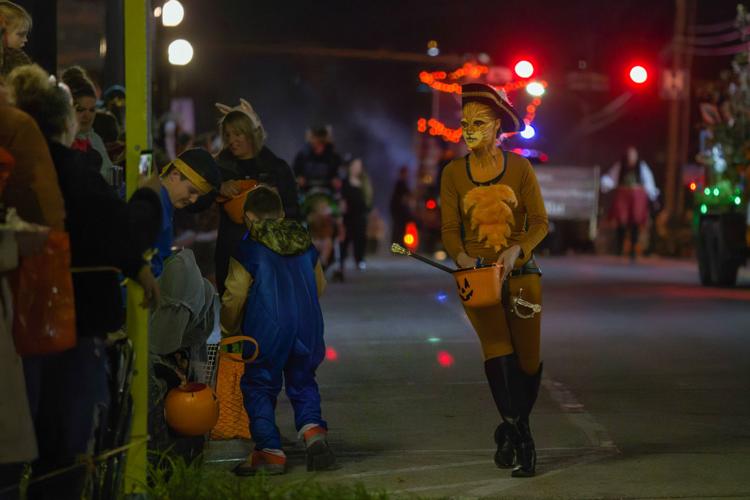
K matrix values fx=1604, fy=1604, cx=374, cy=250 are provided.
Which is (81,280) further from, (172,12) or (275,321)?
(172,12)

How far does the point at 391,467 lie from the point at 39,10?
3.92m

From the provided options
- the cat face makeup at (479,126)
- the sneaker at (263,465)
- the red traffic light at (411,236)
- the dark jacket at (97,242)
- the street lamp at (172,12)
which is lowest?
the red traffic light at (411,236)

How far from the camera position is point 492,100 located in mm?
7621

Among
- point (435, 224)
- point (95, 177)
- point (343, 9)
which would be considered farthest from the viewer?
point (343, 9)

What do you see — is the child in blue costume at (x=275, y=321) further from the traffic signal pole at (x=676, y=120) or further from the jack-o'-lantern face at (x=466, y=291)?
the traffic signal pole at (x=676, y=120)

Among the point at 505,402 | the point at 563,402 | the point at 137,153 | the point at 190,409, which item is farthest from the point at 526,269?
the point at 563,402

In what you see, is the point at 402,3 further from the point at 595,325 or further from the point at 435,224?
the point at 595,325

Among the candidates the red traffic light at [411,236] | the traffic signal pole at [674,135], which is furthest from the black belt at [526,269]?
the traffic signal pole at [674,135]

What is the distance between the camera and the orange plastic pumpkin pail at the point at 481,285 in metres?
7.19

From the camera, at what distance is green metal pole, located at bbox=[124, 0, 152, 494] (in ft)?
19.5

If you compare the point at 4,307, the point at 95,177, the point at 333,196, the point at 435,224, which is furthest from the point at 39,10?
the point at 435,224

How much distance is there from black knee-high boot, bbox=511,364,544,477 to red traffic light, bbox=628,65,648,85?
20102mm

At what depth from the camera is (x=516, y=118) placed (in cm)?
775

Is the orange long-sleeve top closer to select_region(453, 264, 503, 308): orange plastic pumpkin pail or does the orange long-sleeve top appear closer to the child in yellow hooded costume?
the child in yellow hooded costume
